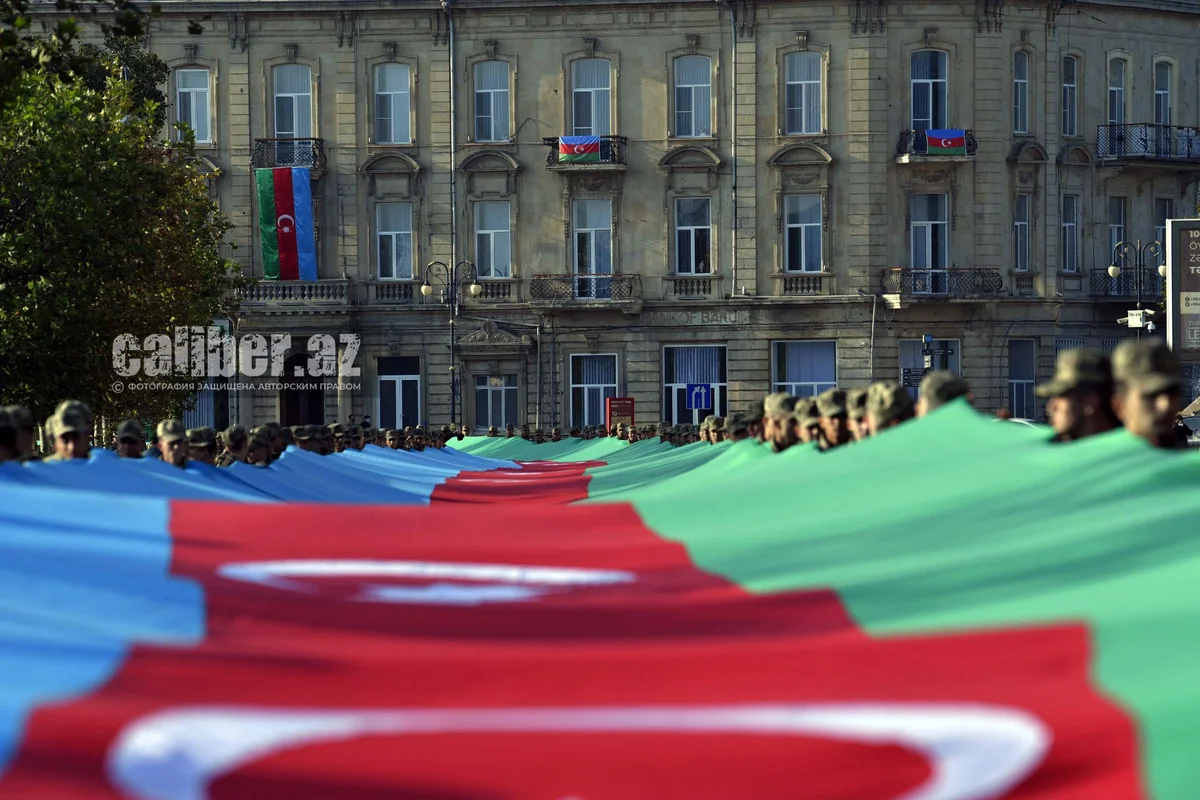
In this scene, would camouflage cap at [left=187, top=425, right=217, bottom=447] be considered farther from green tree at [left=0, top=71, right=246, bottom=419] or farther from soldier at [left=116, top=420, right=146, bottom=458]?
green tree at [left=0, top=71, right=246, bottom=419]

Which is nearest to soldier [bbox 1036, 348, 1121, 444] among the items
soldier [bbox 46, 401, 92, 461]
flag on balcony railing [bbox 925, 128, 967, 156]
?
soldier [bbox 46, 401, 92, 461]

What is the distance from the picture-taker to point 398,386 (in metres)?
61.4

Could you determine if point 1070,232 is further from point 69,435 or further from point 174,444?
point 69,435

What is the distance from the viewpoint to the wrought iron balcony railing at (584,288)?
60.8 m

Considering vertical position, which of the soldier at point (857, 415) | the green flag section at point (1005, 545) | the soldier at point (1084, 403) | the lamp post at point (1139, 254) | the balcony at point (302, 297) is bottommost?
the green flag section at point (1005, 545)

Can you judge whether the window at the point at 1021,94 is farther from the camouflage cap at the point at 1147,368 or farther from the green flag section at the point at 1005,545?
the camouflage cap at the point at 1147,368

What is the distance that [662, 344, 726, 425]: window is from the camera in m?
60.8

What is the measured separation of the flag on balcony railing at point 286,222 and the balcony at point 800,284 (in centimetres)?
1386

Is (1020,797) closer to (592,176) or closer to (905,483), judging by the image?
(905,483)

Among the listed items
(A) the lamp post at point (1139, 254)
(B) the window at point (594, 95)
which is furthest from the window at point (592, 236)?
(A) the lamp post at point (1139, 254)

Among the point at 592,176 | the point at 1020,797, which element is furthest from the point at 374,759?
the point at 592,176

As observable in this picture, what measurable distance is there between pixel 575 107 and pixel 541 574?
175ft

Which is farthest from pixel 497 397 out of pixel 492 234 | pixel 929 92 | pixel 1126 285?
pixel 1126 285

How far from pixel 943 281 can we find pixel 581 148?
37.5ft
